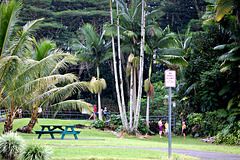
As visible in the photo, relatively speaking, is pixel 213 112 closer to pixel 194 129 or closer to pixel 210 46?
pixel 194 129

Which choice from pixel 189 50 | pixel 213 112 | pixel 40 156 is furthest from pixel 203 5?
pixel 40 156

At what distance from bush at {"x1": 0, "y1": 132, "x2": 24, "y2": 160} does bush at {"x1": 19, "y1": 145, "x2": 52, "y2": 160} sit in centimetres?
70

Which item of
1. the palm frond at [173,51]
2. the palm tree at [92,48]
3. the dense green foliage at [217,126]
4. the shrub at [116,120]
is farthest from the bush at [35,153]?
the palm tree at [92,48]

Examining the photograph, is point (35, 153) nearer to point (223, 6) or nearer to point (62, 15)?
point (223, 6)

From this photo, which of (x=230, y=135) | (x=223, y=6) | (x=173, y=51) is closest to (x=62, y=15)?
(x=173, y=51)

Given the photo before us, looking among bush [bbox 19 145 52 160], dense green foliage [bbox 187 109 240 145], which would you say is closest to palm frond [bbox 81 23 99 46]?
dense green foliage [bbox 187 109 240 145]

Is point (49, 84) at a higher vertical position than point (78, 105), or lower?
higher

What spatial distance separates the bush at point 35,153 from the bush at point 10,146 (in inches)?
27.5

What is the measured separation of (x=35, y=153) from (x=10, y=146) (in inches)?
48.8

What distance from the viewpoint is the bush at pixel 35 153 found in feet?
26.0

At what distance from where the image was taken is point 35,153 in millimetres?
8000

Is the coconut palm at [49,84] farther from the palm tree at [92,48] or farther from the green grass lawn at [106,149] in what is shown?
the palm tree at [92,48]

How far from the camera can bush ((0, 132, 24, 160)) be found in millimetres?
8703

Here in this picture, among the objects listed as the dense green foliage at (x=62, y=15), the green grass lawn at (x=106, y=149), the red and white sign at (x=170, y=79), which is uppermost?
the dense green foliage at (x=62, y=15)
